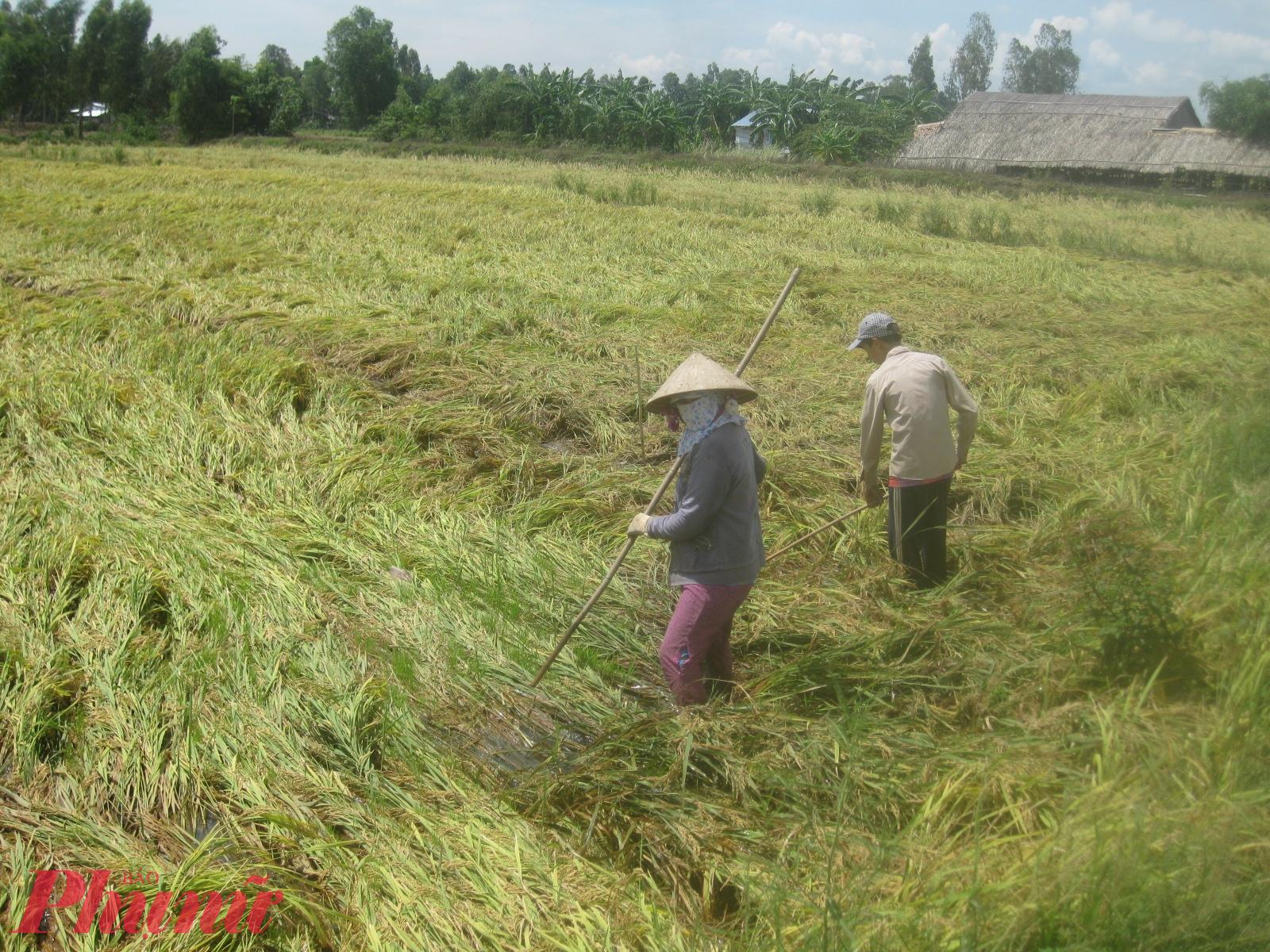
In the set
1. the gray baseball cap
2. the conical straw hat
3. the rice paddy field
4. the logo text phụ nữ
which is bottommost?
the logo text phụ nữ

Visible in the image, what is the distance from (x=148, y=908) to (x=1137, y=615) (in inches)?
103

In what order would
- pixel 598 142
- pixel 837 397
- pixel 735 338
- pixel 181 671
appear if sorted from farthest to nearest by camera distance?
pixel 598 142, pixel 735 338, pixel 837 397, pixel 181 671

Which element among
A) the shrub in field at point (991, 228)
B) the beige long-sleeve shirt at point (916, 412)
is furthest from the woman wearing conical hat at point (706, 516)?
the shrub in field at point (991, 228)

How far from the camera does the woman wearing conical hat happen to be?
2.80m

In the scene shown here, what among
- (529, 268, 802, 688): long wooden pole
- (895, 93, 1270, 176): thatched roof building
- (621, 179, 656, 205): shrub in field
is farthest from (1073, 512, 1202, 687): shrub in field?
(895, 93, 1270, 176): thatched roof building

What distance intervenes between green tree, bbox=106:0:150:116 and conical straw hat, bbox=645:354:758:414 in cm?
4982

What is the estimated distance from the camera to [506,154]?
3012 cm

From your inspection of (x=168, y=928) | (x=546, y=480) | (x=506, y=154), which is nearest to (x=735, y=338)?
(x=546, y=480)

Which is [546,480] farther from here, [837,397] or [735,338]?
[735,338]

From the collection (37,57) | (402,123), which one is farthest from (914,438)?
(37,57)

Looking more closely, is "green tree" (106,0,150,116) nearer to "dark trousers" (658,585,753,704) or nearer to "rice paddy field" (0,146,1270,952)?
"rice paddy field" (0,146,1270,952)

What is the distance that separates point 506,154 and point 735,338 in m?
24.8

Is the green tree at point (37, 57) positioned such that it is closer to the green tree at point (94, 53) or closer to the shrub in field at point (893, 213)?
the green tree at point (94, 53)

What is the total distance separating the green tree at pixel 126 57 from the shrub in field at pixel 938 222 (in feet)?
139
